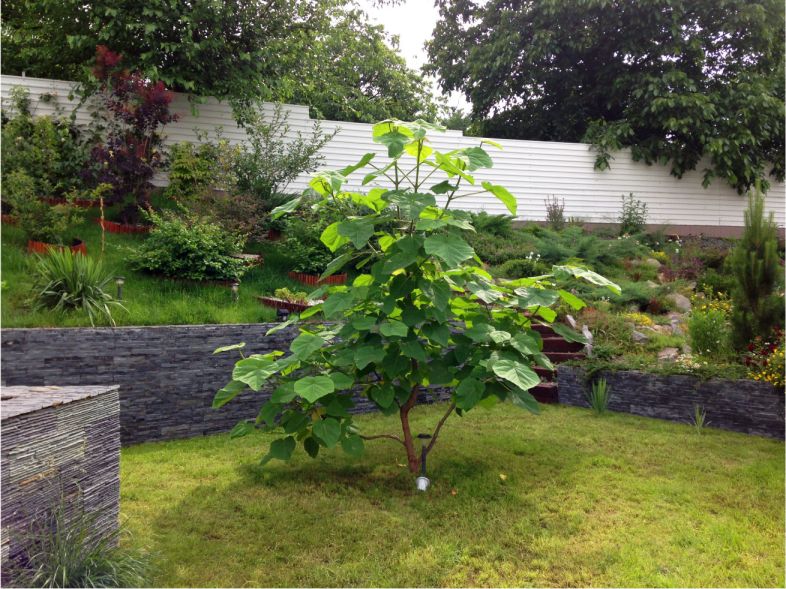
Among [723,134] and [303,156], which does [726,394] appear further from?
[723,134]

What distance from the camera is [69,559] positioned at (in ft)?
7.95

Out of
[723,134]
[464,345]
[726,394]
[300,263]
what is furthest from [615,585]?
[723,134]

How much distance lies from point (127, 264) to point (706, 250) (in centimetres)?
827

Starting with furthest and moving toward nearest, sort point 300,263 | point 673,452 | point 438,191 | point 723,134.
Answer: point 723,134 < point 300,263 < point 673,452 < point 438,191

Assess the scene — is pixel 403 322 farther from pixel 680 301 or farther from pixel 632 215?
pixel 632 215

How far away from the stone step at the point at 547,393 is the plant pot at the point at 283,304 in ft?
7.87

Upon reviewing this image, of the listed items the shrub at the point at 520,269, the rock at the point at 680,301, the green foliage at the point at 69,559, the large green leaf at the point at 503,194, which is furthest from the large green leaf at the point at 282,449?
the rock at the point at 680,301

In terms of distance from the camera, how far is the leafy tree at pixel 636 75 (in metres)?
10.8

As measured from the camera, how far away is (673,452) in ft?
14.5

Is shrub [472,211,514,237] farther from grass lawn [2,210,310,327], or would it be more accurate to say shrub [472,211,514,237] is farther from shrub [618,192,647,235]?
grass lawn [2,210,310,327]

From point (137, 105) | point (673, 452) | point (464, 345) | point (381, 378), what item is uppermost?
point (137, 105)

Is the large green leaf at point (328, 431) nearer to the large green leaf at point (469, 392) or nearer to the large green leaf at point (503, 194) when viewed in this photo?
the large green leaf at point (469, 392)

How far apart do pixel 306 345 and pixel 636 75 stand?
10.8m

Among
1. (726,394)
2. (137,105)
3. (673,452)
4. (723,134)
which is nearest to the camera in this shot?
(673,452)
